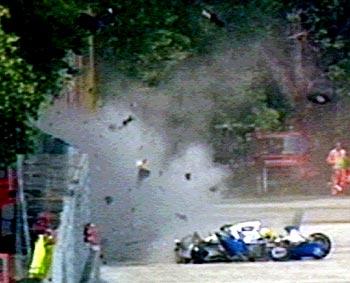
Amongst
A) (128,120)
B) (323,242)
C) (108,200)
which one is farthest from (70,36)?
(128,120)

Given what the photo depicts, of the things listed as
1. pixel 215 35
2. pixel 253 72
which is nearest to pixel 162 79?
pixel 215 35

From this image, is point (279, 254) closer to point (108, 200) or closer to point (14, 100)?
point (14, 100)

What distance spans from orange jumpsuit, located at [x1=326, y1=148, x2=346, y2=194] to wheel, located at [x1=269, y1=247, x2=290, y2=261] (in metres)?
9.94

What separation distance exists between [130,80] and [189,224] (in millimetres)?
4676

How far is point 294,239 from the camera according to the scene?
14.2m

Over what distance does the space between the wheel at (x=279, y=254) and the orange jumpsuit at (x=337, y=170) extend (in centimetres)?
994

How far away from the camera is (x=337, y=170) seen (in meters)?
24.5

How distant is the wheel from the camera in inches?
552

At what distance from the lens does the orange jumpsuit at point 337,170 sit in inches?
953

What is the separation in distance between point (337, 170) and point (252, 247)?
1055 cm

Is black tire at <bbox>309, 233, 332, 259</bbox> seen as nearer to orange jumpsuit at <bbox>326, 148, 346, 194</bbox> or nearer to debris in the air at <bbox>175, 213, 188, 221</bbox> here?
debris in the air at <bbox>175, 213, 188, 221</bbox>

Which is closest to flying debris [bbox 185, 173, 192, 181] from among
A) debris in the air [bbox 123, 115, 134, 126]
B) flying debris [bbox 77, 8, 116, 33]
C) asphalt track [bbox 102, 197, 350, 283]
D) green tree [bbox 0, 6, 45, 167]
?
debris in the air [bbox 123, 115, 134, 126]

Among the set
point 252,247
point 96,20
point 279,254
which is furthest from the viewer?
point 252,247

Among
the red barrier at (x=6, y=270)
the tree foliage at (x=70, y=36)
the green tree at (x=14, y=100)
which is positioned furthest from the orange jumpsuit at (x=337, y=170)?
the green tree at (x=14, y=100)
